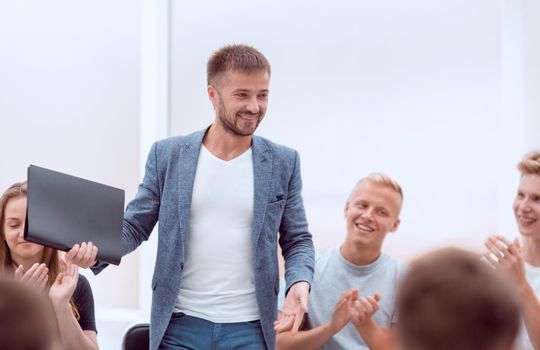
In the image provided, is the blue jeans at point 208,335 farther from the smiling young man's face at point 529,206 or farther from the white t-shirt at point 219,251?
the smiling young man's face at point 529,206

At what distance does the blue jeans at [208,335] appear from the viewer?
8.26 feet

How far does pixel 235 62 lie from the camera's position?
2.63 m

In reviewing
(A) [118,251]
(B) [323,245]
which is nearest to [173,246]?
(A) [118,251]

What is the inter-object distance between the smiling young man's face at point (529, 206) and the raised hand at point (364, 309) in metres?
0.67

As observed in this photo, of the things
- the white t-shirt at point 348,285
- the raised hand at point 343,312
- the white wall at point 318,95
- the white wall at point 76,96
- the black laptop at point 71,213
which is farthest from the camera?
the white wall at point 76,96

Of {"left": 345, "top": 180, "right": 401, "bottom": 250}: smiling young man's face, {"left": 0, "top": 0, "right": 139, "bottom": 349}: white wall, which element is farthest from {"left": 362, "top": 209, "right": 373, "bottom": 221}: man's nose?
{"left": 0, "top": 0, "right": 139, "bottom": 349}: white wall

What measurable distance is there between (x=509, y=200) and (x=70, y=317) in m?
2.04

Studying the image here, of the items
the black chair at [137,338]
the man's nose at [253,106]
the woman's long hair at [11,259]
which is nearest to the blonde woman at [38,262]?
the woman's long hair at [11,259]

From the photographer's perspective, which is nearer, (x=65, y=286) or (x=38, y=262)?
(x=65, y=286)

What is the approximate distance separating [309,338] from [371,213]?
582 millimetres

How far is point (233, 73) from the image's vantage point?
8.59 feet

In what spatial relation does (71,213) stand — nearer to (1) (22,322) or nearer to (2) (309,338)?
(2) (309,338)

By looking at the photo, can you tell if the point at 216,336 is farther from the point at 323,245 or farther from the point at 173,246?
the point at 323,245

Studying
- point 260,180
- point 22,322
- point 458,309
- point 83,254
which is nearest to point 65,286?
point 83,254
